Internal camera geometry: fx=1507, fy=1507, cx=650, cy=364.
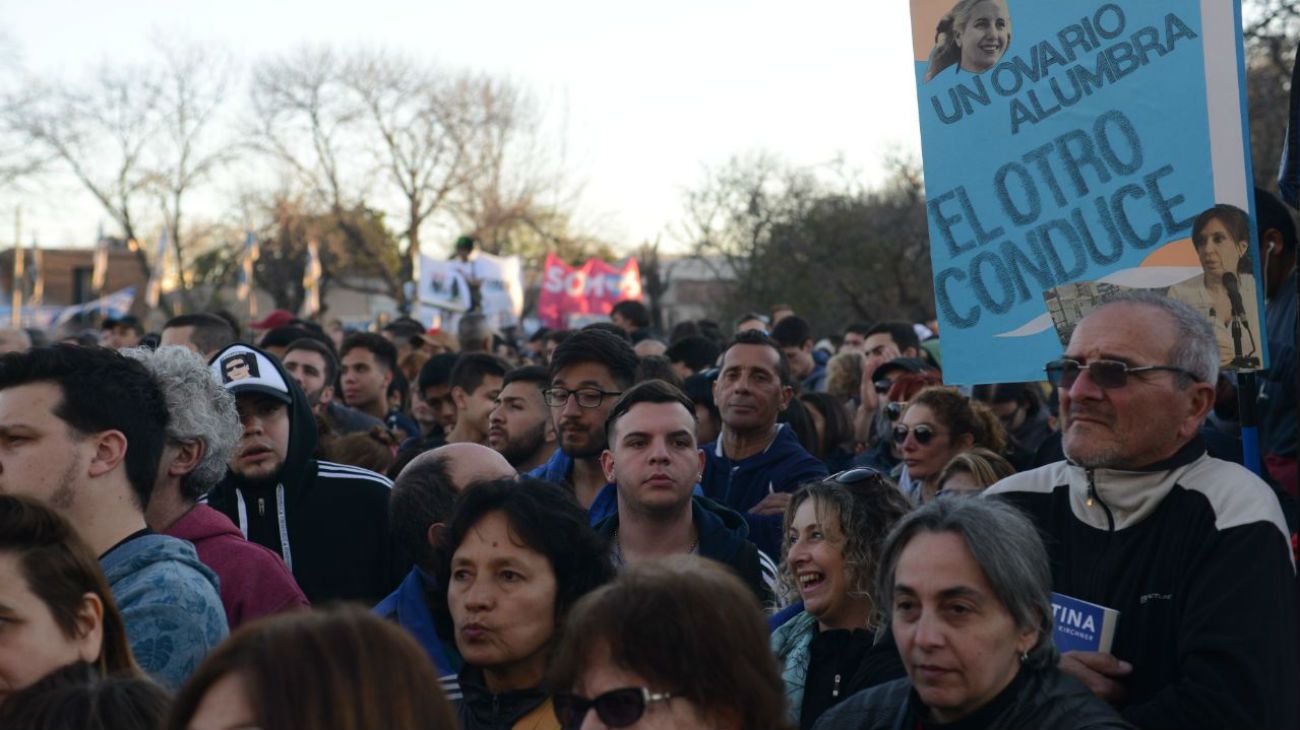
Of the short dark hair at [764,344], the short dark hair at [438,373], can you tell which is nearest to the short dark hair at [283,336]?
the short dark hair at [438,373]

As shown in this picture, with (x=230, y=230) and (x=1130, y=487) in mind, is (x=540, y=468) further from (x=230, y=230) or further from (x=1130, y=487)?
(x=230, y=230)

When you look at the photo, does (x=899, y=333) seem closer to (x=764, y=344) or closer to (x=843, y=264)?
(x=764, y=344)

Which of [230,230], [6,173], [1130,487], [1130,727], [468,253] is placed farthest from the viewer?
[230,230]

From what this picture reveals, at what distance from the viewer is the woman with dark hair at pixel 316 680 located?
81.7 inches

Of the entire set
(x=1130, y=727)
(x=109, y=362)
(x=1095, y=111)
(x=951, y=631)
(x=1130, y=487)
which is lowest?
(x=1130, y=727)

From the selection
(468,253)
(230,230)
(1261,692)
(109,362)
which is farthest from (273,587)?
(230,230)

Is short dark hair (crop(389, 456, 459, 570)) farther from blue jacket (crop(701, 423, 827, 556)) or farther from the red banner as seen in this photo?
the red banner

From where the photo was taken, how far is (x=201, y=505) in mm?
4340

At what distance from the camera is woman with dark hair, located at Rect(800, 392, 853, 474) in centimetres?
872

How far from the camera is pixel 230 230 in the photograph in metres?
45.0

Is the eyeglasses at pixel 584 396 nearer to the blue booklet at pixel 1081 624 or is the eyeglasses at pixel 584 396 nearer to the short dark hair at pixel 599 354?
the short dark hair at pixel 599 354

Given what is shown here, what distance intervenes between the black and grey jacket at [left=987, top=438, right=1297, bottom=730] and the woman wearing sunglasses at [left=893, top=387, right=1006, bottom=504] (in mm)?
2799

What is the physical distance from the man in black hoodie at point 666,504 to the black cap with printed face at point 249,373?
1.22 m

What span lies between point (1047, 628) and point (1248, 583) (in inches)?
17.2
